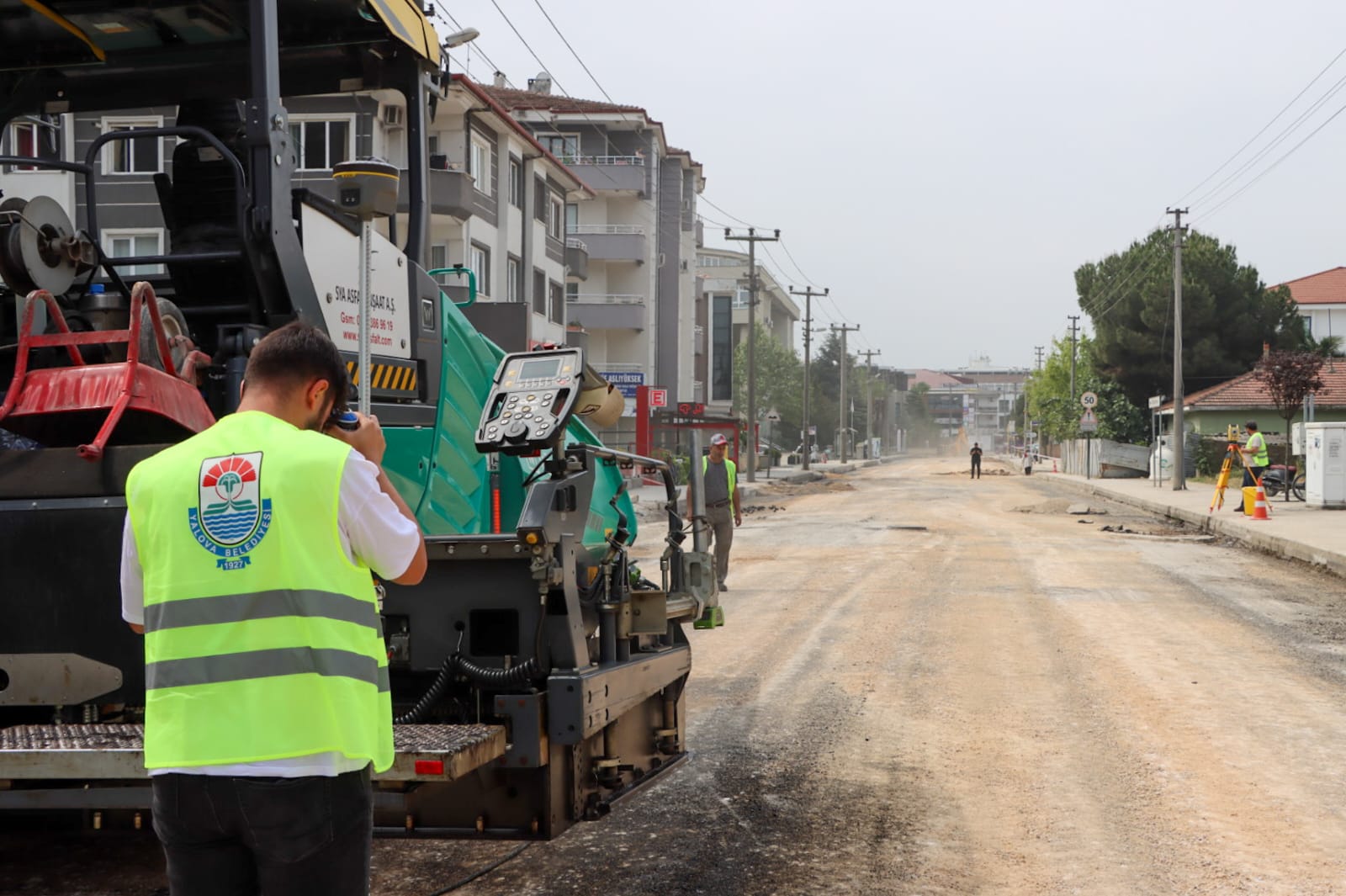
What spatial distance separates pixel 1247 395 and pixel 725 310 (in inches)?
1681

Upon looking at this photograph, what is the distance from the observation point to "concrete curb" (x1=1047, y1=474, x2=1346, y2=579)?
719 inches

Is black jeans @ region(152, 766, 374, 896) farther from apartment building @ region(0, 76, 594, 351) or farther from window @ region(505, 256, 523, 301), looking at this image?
window @ region(505, 256, 523, 301)

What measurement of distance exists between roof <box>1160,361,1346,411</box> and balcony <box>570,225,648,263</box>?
22.4 metres

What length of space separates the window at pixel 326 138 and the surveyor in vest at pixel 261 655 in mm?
2411

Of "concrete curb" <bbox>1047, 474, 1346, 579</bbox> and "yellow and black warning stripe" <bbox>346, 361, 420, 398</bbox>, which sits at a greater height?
"yellow and black warning stripe" <bbox>346, 361, 420, 398</bbox>

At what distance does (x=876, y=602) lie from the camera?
14070 mm

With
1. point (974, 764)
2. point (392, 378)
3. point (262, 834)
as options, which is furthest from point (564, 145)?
point (262, 834)

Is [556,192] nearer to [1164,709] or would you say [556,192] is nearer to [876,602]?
[876,602]

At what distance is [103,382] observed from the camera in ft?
13.9

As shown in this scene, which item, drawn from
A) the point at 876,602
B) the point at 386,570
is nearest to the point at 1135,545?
the point at 876,602

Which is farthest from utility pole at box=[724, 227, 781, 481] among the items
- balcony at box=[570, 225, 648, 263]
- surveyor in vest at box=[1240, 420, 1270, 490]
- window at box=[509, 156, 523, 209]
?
surveyor in vest at box=[1240, 420, 1270, 490]

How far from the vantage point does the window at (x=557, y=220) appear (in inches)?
1828

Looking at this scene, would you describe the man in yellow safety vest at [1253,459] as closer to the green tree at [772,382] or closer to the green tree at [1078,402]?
the green tree at [1078,402]

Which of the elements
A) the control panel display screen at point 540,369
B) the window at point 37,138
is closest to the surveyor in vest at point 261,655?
the control panel display screen at point 540,369
